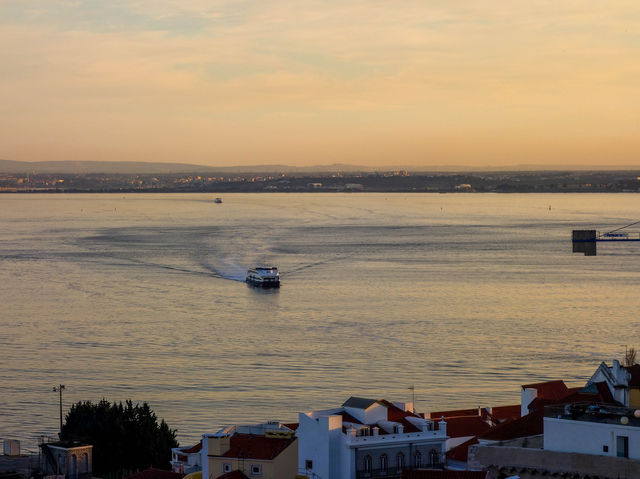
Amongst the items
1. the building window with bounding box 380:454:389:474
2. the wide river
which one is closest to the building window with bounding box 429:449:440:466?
the building window with bounding box 380:454:389:474

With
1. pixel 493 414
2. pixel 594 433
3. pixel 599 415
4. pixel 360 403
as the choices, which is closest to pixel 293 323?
pixel 493 414

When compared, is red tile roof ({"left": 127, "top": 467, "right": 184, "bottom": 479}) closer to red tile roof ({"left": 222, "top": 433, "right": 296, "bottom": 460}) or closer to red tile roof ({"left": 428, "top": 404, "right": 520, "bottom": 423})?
red tile roof ({"left": 222, "top": 433, "right": 296, "bottom": 460})

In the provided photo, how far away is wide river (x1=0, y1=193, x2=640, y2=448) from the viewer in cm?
2286

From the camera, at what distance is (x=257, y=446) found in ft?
40.7

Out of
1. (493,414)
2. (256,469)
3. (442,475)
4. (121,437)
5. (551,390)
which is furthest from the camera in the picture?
(493,414)

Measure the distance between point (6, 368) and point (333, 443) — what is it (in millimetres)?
15302

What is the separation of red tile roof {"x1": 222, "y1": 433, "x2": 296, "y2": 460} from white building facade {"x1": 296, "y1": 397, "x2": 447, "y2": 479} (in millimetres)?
313

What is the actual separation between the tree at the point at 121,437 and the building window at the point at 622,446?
35.0 feet

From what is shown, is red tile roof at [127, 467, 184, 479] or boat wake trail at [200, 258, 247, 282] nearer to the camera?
red tile roof at [127, 467, 184, 479]

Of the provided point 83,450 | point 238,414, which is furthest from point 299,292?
point 83,450

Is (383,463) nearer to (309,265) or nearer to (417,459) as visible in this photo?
(417,459)

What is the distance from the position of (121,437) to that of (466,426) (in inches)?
201

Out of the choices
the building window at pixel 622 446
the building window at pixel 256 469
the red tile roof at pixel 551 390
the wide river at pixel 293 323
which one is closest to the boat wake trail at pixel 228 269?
the wide river at pixel 293 323

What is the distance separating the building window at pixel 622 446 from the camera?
21.2 feet
